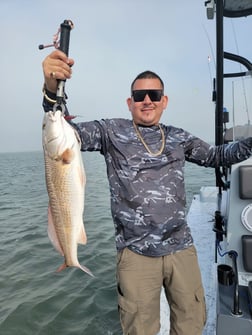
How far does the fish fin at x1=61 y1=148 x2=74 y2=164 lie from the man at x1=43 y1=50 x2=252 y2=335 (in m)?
0.47

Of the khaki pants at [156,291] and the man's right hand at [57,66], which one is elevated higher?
the man's right hand at [57,66]

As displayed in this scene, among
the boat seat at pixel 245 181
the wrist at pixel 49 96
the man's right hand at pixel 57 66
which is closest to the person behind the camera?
the man's right hand at pixel 57 66

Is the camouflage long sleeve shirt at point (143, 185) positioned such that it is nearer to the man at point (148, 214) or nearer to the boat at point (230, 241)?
the man at point (148, 214)

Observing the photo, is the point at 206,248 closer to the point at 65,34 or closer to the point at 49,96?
the point at 49,96

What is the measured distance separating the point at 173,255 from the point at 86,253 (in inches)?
196

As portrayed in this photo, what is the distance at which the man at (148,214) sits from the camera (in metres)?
2.33

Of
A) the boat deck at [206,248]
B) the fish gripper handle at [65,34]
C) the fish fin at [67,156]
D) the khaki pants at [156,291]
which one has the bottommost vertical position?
the boat deck at [206,248]

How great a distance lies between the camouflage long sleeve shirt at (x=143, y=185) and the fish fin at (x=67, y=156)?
0.47 meters

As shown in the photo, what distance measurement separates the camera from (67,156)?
1.92 metres

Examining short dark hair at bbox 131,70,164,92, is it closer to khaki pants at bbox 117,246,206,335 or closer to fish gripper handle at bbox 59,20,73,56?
fish gripper handle at bbox 59,20,73,56

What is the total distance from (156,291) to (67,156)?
1.29m

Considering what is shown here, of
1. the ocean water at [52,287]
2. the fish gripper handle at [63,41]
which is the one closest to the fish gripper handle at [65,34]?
the fish gripper handle at [63,41]

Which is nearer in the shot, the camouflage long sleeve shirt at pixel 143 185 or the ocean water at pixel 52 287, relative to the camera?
the camouflage long sleeve shirt at pixel 143 185

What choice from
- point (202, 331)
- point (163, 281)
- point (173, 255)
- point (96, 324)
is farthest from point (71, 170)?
point (96, 324)
